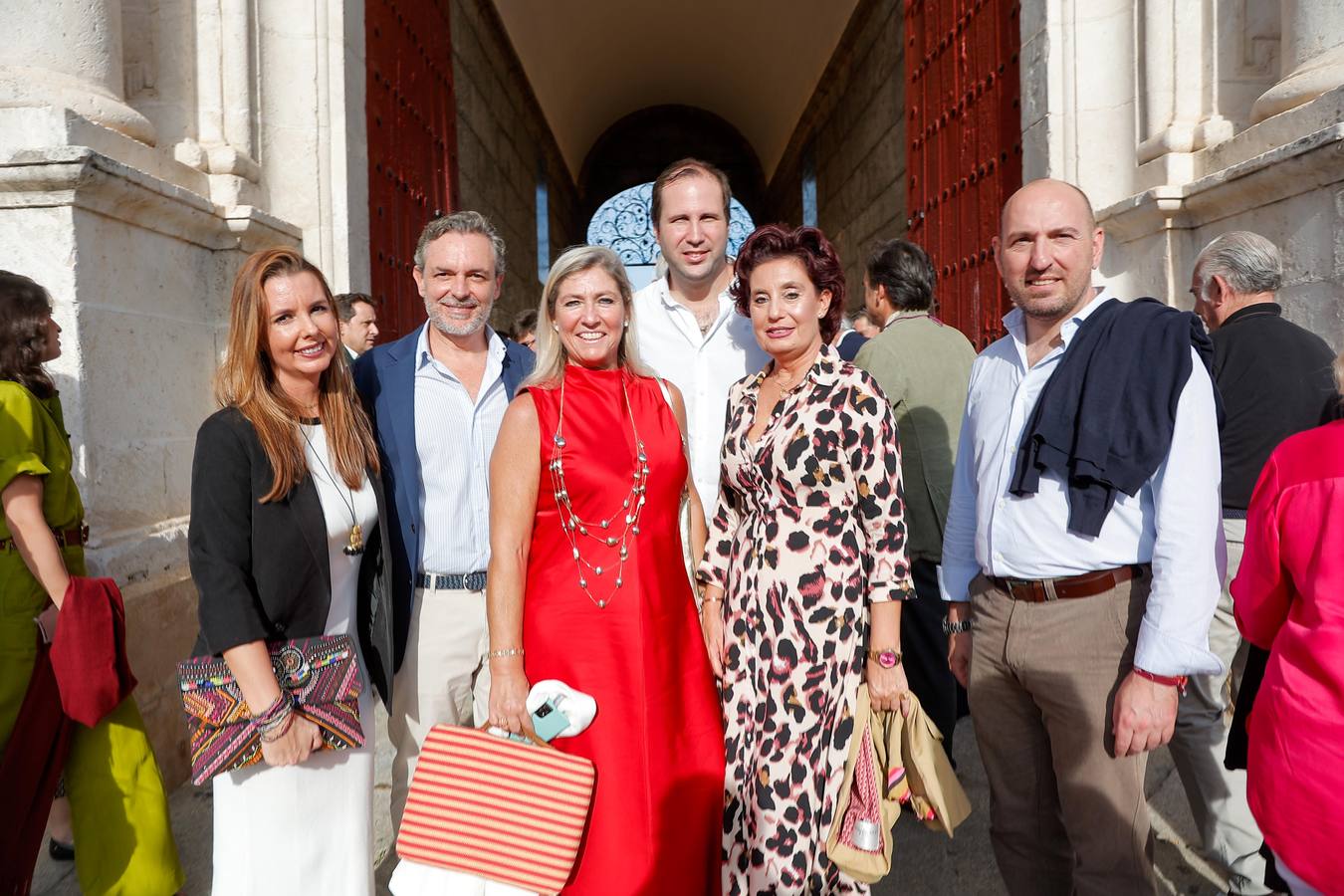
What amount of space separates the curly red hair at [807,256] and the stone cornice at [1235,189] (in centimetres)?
194

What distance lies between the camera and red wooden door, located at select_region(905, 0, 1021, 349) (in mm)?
5438

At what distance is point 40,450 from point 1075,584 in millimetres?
2589

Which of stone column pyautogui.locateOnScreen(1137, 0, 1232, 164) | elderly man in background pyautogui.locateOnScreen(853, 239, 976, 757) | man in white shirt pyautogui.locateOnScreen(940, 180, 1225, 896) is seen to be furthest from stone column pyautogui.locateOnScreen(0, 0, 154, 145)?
stone column pyautogui.locateOnScreen(1137, 0, 1232, 164)

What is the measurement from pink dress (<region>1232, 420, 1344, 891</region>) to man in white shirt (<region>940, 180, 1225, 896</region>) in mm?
211

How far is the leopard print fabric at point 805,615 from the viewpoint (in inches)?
89.7

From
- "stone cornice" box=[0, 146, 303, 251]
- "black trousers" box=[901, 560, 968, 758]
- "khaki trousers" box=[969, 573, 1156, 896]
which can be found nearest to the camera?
"khaki trousers" box=[969, 573, 1156, 896]

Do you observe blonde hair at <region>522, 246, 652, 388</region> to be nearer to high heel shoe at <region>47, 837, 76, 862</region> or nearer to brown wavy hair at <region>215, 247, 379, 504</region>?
brown wavy hair at <region>215, 247, 379, 504</region>

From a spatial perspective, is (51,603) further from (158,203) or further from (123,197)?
(158,203)

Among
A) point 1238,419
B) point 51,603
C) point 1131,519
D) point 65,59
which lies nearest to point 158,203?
point 65,59

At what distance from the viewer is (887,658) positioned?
2.31 meters

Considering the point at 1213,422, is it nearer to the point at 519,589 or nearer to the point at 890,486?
the point at 890,486

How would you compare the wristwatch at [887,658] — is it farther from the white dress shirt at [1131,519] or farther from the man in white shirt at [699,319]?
the man in white shirt at [699,319]

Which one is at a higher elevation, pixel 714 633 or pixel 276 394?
pixel 276 394

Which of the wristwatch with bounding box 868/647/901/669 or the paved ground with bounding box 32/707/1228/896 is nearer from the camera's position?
the wristwatch with bounding box 868/647/901/669
